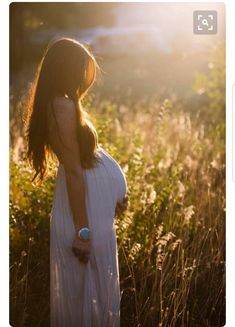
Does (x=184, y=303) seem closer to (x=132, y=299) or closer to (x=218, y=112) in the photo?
(x=132, y=299)

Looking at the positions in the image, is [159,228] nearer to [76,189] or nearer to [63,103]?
[76,189]

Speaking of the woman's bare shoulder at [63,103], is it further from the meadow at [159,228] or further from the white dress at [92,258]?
the meadow at [159,228]

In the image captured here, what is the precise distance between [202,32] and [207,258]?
1.26 m

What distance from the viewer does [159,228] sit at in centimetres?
348

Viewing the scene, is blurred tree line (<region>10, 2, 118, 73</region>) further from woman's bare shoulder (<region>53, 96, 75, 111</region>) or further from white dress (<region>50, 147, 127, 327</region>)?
white dress (<region>50, 147, 127, 327</region>)

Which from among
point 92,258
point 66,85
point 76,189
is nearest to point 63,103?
point 66,85

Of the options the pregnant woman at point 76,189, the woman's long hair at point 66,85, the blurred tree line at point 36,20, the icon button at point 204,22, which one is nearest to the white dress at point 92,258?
the pregnant woman at point 76,189

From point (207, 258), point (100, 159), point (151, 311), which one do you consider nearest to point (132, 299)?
point (151, 311)

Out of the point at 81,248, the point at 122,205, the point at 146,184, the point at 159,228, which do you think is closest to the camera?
the point at 81,248

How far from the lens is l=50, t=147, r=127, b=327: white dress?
3242mm

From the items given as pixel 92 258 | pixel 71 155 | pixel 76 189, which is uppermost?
pixel 71 155

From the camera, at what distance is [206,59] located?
3918 mm

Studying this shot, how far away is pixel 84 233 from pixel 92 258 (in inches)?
7.1

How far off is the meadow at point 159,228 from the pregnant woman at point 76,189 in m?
0.17
